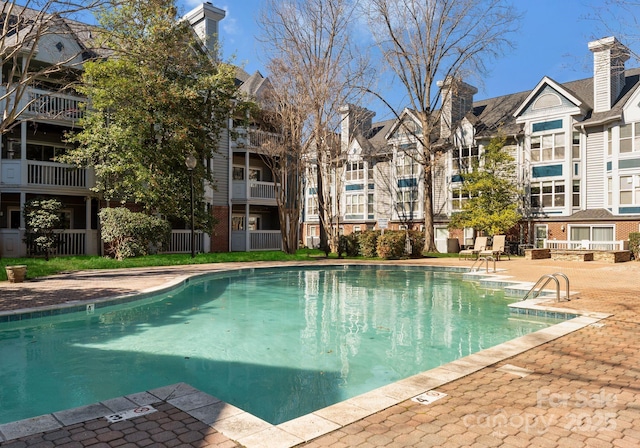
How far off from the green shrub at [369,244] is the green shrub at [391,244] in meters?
0.48

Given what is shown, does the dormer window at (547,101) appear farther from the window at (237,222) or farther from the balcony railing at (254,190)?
the window at (237,222)

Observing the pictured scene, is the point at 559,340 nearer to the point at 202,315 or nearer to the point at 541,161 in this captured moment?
the point at 202,315

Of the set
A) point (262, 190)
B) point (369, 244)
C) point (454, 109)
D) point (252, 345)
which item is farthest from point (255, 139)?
point (252, 345)

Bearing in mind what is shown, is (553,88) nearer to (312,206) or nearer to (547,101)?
(547,101)

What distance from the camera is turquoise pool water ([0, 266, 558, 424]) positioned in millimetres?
4824

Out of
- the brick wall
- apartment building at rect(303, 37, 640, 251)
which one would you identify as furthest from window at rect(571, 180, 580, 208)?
the brick wall

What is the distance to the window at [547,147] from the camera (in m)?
28.5

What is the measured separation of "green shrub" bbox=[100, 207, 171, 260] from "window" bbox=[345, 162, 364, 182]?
24775mm

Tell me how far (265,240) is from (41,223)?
1185 centimetres

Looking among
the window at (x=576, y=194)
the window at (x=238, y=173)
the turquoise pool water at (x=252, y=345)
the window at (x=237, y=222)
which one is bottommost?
the turquoise pool water at (x=252, y=345)

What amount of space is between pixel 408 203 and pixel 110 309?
3051 cm

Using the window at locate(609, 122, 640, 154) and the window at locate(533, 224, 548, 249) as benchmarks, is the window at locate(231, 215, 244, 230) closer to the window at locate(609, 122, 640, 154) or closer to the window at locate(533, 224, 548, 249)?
the window at locate(533, 224, 548, 249)

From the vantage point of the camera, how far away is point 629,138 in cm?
2572

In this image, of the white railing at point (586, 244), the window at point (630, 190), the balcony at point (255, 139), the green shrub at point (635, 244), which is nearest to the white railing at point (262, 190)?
the balcony at point (255, 139)
